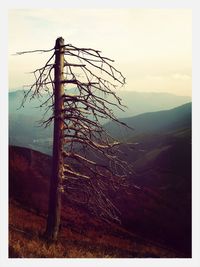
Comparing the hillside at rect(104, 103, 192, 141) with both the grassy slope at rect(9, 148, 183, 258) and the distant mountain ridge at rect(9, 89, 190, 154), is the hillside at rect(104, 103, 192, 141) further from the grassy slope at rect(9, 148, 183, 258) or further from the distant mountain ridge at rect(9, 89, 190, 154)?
the grassy slope at rect(9, 148, 183, 258)

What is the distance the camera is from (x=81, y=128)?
734cm

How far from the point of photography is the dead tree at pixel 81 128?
23.9ft

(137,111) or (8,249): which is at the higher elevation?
(137,111)

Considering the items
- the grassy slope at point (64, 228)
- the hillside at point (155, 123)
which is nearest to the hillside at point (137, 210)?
the grassy slope at point (64, 228)

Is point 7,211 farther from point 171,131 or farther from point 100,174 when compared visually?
point 171,131

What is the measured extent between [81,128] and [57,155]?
0.53 meters

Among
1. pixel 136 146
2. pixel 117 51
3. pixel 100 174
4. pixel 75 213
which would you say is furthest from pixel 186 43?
pixel 75 213

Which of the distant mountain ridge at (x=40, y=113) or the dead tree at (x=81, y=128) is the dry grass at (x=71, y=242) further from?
the distant mountain ridge at (x=40, y=113)

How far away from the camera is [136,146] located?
7.83m

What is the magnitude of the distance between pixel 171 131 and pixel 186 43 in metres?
1.38

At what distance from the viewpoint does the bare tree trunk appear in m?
7.25

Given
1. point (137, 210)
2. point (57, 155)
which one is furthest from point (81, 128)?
point (137, 210)

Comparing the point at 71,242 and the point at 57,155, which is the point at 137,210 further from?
the point at 57,155

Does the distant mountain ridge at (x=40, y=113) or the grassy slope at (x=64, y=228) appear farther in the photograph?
the distant mountain ridge at (x=40, y=113)
